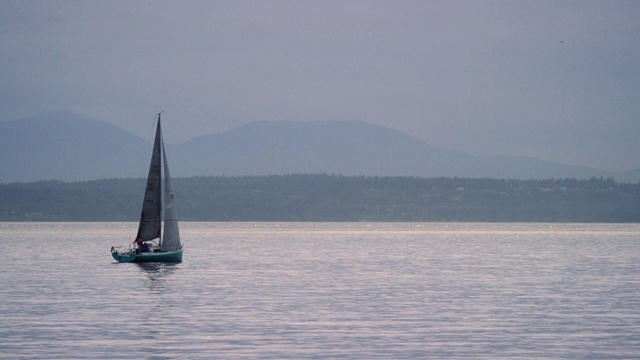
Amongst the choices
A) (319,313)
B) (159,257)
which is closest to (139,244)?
(159,257)

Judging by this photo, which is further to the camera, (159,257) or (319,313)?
(159,257)

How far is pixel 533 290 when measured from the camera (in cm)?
6391

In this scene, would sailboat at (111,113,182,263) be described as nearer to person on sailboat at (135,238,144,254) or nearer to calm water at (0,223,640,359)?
person on sailboat at (135,238,144,254)

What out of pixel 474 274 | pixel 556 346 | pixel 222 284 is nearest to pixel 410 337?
pixel 556 346

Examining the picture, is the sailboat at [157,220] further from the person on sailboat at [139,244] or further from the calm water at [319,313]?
the calm water at [319,313]

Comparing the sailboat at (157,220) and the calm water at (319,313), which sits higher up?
the sailboat at (157,220)

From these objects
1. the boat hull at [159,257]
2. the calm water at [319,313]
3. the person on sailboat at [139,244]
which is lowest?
the calm water at [319,313]

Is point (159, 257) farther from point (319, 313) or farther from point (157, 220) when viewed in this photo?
point (319, 313)

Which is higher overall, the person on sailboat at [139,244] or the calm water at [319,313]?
the person on sailboat at [139,244]

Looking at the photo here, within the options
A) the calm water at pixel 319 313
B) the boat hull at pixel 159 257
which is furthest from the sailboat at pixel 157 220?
the calm water at pixel 319 313

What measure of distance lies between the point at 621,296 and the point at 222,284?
79.7 ft

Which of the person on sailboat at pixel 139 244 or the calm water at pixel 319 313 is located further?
the person on sailboat at pixel 139 244

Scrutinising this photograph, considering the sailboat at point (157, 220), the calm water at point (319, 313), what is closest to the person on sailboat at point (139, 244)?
the sailboat at point (157, 220)

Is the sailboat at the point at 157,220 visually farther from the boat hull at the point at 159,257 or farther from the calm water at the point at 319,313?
the calm water at the point at 319,313
